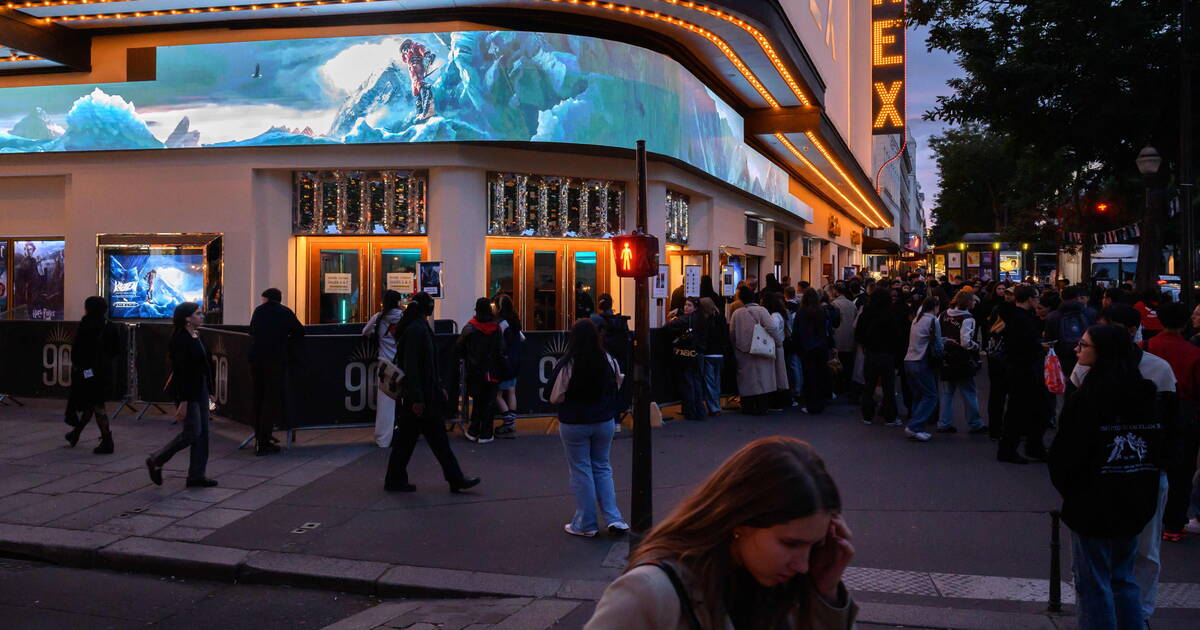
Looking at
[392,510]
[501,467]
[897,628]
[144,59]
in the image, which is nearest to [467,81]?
[144,59]

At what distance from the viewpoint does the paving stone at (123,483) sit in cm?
896

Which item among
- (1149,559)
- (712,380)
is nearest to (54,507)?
(1149,559)

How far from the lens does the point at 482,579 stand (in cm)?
650

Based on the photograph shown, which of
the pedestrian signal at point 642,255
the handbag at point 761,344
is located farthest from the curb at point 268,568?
the handbag at point 761,344

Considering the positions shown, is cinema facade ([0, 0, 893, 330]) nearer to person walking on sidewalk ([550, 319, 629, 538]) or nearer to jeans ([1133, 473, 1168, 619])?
person walking on sidewalk ([550, 319, 629, 538])

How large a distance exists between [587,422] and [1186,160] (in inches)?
532

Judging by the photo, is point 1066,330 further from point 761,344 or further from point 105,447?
point 105,447

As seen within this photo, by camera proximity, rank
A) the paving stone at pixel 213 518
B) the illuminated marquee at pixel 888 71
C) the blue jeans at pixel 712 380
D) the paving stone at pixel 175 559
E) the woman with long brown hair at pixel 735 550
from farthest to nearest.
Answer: the illuminated marquee at pixel 888 71 < the blue jeans at pixel 712 380 < the paving stone at pixel 213 518 < the paving stone at pixel 175 559 < the woman with long brown hair at pixel 735 550

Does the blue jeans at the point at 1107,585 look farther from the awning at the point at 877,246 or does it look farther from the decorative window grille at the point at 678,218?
the awning at the point at 877,246

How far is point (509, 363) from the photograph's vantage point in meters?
11.6

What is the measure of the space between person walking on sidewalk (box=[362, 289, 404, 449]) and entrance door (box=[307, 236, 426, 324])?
722 centimetres

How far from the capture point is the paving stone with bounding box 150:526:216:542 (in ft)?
24.3

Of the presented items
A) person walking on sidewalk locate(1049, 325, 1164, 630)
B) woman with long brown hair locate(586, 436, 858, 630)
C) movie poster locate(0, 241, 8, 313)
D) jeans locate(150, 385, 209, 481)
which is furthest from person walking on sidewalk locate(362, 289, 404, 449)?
movie poster locate(0, 241, 8, 313)

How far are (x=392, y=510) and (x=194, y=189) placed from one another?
12.1 metres
